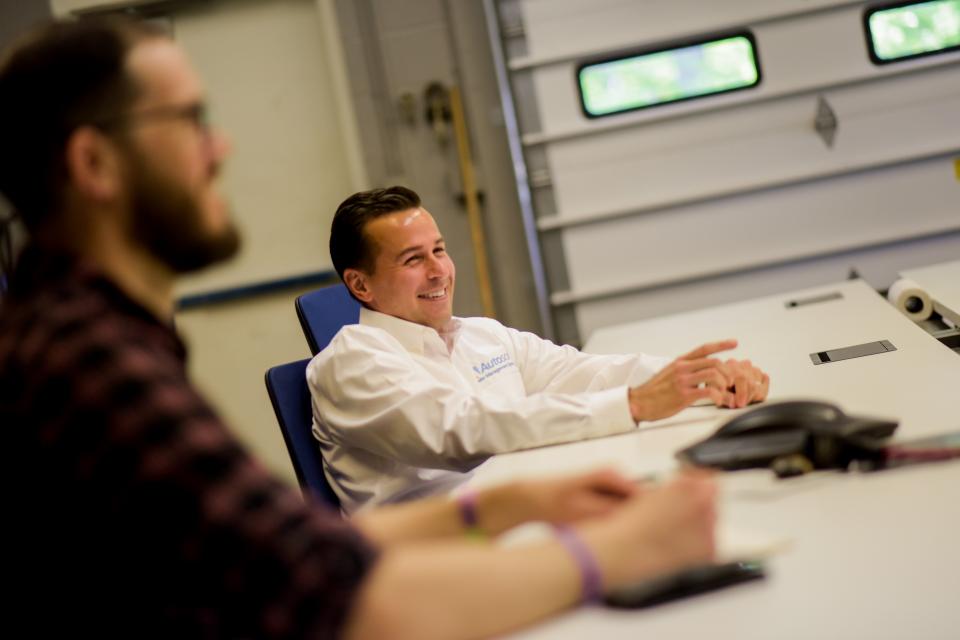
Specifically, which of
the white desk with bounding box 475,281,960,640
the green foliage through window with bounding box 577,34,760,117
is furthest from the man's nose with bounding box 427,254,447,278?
the green foliage through window with bounding box 577,34,760,117

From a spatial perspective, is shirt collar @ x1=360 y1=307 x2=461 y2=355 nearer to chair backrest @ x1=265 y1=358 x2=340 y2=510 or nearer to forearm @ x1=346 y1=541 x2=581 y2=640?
chair backrest @ x1=265 y1=358 x2=340 y2=510

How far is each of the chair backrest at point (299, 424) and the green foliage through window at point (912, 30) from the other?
136 inches

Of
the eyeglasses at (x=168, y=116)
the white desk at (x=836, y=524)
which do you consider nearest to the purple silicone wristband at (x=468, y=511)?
the white desk at (x=836, y=524)

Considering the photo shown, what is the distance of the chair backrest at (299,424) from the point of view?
2088 mm

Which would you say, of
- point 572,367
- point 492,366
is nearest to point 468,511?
point 492,366

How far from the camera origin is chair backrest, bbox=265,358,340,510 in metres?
2.09

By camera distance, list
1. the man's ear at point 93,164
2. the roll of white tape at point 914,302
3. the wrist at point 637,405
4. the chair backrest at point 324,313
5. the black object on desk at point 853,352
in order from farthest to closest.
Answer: the roll of white tape at point 914,302 → the chair backrest at point 324,313 → the black object on desk at point 853,352 → the wrist at point 637,405 → the man's ear at point 93,164

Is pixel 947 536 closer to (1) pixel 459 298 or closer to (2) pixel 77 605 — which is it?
(2) pixel 77 605

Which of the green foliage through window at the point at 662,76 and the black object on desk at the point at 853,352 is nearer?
the black object on desk at the point at 853,352

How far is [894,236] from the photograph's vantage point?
460 cm

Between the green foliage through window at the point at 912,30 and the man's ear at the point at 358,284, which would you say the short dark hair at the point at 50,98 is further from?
the green foliage through window at the point at 912,30

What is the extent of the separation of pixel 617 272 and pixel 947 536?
3.69 m

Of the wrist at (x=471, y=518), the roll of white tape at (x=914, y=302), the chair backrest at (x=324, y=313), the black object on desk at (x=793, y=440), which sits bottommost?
the roll of white tape at (x=914, y=302)

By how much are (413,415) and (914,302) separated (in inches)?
69.5
